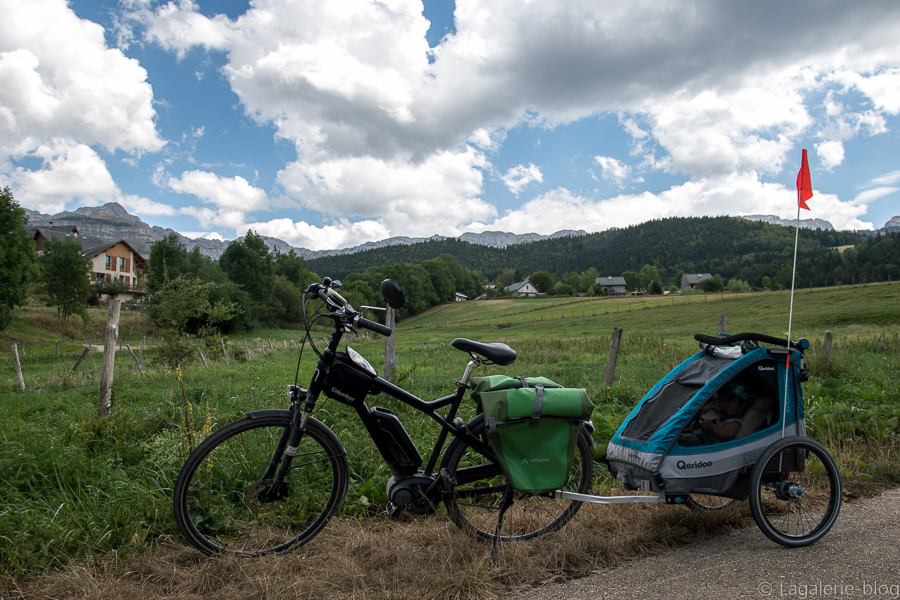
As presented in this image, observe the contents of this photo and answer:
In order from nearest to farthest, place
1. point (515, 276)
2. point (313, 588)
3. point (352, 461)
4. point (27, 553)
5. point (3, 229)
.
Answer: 1. point (313, 588)
2. point (27, 553)
3. point (352, 461)
4. point (3, 229)
5. point (515, 276)

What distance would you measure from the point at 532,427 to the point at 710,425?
4.01ft

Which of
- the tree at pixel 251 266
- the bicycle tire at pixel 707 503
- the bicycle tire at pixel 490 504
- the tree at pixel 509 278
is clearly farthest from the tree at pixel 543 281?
the bicycle tire at pixel 490 504

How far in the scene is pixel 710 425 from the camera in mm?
3100

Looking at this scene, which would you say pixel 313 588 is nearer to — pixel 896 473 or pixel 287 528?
pixel 287 528

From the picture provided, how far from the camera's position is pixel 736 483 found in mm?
2992

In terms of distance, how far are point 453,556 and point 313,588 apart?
2.54 feet

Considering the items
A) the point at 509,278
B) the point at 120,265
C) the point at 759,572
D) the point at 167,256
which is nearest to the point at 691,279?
the point at 509,278

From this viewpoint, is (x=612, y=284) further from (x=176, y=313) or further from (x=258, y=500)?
(x=258, y=500)

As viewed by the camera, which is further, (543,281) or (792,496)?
(543,281)

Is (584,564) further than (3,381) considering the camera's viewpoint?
No

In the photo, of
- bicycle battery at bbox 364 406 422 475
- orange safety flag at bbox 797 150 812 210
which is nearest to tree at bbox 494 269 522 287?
orange safety flag at bbox 797 150 812 210

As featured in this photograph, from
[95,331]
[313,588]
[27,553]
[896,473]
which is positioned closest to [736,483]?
[896,473]

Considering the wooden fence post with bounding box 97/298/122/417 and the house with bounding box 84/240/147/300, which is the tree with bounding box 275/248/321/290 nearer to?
the house with bounding box 84/240/147/300

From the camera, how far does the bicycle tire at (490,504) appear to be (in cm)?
297
